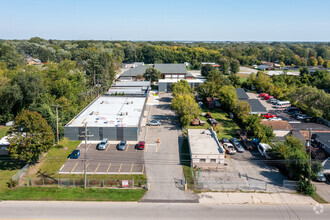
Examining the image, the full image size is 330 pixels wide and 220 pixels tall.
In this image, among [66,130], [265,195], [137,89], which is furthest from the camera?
[137,89]

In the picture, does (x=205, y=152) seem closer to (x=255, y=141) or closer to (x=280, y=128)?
(x=255, y=141)

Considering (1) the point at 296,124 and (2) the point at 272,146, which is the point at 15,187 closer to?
(2) the point at 272,146

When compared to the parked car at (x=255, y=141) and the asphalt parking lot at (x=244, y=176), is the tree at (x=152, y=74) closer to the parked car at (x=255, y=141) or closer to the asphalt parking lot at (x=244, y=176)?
the parked car at (x=255, y=141)

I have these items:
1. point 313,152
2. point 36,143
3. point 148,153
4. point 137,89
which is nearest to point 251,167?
point 313,152

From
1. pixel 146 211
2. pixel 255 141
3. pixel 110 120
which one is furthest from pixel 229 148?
pixel 110 120

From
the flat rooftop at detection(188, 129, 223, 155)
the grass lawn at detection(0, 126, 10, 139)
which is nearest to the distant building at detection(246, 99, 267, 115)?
the flat rooftop at detection(188, 129, 223, 155)

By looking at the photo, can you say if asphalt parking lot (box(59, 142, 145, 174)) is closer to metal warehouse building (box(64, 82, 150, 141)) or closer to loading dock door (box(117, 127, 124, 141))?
loading dock door (box(117, 127, 124, 141))
